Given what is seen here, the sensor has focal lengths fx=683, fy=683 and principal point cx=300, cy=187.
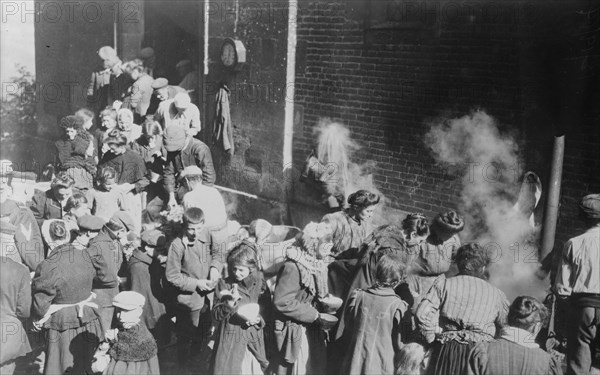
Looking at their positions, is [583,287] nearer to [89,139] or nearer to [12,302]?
[12,302]

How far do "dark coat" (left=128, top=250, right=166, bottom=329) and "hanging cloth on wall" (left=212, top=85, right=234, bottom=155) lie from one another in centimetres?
516

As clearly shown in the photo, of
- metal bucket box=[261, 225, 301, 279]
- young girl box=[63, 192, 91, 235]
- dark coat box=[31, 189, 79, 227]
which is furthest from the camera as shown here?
dark coat box=[31, 189, 79, 227]

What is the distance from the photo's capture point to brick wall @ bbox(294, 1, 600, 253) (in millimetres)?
7793

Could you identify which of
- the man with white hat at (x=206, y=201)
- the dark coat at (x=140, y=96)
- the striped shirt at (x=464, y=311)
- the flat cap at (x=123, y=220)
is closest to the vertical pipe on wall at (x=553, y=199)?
the striped shirt at (x=464, y=311)

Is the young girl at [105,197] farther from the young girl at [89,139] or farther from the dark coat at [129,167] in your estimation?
the young girl at [89,139]

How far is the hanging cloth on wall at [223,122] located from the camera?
1172 centimetres

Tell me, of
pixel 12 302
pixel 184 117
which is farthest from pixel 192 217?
pixel 184 117

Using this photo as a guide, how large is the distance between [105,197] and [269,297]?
8.91ft

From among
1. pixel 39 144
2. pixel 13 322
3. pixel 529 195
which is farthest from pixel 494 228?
pixel 39 144

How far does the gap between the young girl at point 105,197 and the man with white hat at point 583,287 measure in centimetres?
484

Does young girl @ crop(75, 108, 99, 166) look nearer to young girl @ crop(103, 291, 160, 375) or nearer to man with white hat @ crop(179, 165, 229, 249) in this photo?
man with white hat @ crop(179, 165, 229, 249)

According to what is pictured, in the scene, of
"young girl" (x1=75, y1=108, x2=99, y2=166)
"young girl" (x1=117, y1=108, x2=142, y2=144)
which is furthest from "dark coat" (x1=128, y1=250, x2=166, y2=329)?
"young girl" (x1=117, y1=108, x2=142, y2=144)

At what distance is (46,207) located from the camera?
7.93 metres

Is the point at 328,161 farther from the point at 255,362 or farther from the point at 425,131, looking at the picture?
the point at 255,362
